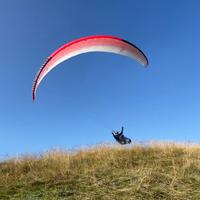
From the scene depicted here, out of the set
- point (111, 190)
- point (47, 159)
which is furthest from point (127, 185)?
point (47, 159)

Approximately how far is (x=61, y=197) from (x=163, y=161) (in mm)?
3965

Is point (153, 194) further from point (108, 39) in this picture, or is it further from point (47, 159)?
point (108, 39)

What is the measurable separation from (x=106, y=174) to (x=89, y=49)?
669 cm

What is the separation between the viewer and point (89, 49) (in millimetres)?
14359

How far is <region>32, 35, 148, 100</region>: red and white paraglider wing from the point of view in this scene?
12850 mm

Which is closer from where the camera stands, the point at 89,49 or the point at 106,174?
the point at 106,174

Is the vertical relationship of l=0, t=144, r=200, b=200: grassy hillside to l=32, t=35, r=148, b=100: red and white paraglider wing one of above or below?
below

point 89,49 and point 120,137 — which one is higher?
point 89,49

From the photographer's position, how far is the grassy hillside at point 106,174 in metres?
7.53

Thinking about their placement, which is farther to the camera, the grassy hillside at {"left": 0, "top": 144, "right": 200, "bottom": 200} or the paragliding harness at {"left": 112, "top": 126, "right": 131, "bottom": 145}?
the paragliding harness at {"left": 112, "top": 126, "right": 131, "bottom": 145}

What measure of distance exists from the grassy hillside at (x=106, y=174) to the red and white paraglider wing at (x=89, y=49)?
3.29m

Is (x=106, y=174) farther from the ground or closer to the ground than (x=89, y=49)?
closer to the ground

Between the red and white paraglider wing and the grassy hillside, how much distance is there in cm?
329

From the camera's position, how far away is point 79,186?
8016mm
